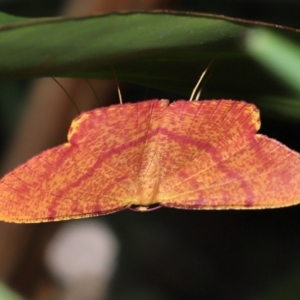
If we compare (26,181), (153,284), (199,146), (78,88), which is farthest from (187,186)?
(153,284)

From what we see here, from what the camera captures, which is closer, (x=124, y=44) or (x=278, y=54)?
(x=124, y=44)

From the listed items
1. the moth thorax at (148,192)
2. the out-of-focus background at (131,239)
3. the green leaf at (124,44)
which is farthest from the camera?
the out-of-focus background at (131,239)

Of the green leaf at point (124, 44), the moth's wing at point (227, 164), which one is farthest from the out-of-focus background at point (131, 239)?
the green leaf at point (124, 44)

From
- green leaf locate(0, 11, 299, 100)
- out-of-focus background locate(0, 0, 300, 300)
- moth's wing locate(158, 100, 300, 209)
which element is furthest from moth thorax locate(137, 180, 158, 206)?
out-of-focus background locate(0, 0, 300, 300)

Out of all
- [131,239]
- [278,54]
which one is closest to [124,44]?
[278,54]

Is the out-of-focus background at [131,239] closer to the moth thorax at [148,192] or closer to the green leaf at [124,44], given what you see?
the moth thorax at [148,192]

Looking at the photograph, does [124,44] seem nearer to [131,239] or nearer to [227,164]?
[227,164]

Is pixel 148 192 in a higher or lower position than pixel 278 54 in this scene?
lower
